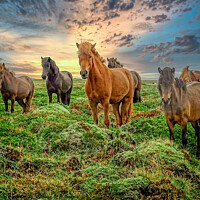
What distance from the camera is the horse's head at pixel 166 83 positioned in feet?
18.8

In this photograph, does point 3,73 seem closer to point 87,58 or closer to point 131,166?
point 87,58

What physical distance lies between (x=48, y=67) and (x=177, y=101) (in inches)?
369

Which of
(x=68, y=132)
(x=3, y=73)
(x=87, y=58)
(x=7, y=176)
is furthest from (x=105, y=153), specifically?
(x=3, y=73)

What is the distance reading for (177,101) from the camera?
625 cm

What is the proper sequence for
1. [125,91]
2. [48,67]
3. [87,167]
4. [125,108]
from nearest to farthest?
[87,167] < [125,91] < [125,108] < [48,67]

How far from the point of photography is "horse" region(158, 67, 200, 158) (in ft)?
19.0

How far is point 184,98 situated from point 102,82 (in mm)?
2787

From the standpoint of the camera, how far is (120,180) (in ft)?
12.4

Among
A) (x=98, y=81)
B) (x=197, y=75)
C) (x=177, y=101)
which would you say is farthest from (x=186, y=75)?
(x=98, y=81)

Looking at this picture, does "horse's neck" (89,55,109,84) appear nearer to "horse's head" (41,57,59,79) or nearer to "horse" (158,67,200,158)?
"horse" (158,67,200,158)

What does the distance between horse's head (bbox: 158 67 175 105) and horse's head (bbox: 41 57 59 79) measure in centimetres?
870

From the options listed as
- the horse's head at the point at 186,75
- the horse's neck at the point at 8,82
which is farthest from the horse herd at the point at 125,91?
the horse's head at the point at 186,75

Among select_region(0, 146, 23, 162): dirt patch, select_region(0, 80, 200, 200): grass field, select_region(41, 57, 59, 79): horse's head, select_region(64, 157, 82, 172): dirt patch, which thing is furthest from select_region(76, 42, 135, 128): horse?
select_region(41, 57, 59, 79): horse's head

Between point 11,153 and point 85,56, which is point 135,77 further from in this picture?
point 11,153
